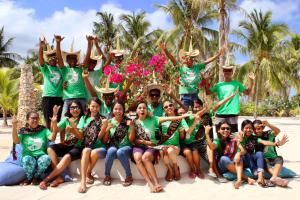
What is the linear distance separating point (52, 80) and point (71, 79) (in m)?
0.40

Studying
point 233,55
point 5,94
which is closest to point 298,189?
point 5,94

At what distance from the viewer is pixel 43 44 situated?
6.62 metres

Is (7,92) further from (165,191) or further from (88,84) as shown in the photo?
(165,191)

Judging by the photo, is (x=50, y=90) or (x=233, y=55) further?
(x=233, y=55)

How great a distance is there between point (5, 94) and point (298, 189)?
1729 centimetres

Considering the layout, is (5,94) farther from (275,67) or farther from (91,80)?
(275,67)

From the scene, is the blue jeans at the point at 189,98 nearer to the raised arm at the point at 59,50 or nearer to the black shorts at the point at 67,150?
the black shorts at the point at 67,150

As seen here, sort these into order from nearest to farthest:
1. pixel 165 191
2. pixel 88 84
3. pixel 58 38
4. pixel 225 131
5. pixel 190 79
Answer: pixel 165 191
pixel 225 131
pixel 88 84
pixel 58 38
pixel 190 79

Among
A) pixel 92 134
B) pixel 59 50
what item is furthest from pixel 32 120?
pixel 59 50

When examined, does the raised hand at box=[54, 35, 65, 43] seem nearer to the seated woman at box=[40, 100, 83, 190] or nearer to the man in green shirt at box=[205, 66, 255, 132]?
the seated woman at box=[40, 100, 83, 190]

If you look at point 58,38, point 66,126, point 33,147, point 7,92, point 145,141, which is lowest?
point 33,147

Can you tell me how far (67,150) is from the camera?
5688 mm

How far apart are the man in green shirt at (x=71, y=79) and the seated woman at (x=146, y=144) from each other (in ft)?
4.94

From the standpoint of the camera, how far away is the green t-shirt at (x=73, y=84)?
654 cm
